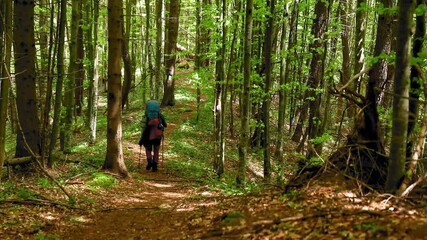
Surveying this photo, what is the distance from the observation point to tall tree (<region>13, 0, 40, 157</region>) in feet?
31.5

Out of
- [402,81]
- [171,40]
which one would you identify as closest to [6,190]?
[402,81]

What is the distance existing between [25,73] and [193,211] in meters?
5.88

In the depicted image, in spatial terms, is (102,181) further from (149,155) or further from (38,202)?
(149,155)

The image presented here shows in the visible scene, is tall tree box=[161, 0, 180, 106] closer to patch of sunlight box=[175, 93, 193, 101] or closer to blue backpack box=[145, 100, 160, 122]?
patch of sunlight box=[175, 93, 193, 101]

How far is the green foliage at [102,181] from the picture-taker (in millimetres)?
9797

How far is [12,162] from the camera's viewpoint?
9.31 m

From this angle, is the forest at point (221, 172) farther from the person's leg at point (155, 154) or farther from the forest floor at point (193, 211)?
the person's leg at point (155, 154)

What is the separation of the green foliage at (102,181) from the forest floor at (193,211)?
0.08 feet

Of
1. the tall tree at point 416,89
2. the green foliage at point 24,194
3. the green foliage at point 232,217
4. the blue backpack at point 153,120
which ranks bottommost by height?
the green foliage at point 24,194

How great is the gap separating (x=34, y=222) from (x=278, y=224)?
14.0 ft

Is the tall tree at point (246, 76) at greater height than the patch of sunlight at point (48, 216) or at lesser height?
greater

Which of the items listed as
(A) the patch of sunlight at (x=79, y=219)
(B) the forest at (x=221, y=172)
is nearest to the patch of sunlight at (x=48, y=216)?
(B) the forest at (x=221, y=172)

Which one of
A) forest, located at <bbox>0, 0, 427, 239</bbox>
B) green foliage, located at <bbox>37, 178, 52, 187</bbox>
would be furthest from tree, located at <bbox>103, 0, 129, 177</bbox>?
green foliage, located at <bbox>37, 178, 52, 187</bbox>

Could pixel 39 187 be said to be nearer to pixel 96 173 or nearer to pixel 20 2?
pixel 96 173
